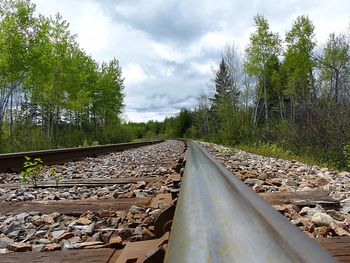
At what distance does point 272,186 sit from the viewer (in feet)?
9.73

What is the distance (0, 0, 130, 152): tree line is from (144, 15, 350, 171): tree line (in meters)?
9.38

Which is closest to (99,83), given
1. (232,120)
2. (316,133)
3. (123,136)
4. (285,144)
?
(123,136)

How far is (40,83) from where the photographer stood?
21578mm

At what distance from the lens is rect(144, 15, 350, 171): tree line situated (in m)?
8.03

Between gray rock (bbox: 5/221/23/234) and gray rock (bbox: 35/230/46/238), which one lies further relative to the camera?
gray rock (bbox: 5/221/23/234)

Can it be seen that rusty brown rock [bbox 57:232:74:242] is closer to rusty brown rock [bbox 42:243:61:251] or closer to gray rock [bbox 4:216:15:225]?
rusty brown rock [bbox 42:243:61:251]

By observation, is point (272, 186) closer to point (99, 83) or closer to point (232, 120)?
point (232, 120)

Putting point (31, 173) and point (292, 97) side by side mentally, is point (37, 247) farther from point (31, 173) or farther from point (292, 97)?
point (292, 97)

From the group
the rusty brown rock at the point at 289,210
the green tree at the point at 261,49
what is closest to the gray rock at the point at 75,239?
the rusty brown rock at the point at 289,210

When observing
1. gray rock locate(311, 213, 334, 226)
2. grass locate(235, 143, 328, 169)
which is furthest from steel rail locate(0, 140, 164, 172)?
gray rock locate(311, 213, 334, 226)

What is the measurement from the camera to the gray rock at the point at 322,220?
5.19ft

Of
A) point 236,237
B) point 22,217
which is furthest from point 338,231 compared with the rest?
point 22,217

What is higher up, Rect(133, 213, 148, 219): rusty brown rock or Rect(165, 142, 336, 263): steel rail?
Rect(165, 142, 336, 263): steel rail

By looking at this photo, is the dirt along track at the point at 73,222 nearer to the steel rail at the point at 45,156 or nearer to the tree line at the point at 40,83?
the steel rail at the point at 45,156
